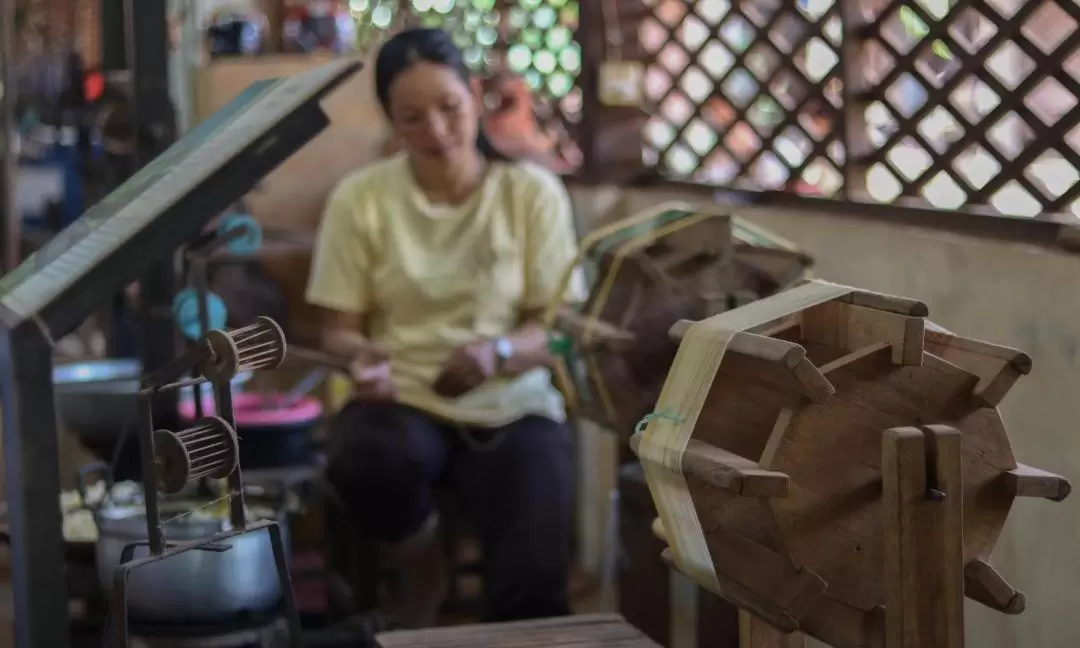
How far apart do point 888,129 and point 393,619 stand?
118 centimetres

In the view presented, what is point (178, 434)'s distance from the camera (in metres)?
1.28

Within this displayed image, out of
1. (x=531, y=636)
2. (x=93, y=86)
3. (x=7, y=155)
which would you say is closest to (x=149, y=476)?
(x=531, y=636)

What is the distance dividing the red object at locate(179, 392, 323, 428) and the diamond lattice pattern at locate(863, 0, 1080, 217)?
3.54 ft

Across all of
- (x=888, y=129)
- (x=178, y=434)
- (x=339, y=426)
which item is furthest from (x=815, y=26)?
(x=178, y=434)

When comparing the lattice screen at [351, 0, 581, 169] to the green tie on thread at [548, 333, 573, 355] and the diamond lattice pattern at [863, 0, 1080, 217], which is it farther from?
the green tie on thread at [548, 333, 573, 355]

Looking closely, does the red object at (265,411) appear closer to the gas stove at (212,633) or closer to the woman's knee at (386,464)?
the woman's knee at (386,464)

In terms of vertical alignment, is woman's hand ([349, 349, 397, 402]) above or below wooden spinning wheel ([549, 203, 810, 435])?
below

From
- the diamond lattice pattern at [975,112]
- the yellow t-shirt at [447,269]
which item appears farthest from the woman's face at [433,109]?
the diamond lattice pattern at [975,112]

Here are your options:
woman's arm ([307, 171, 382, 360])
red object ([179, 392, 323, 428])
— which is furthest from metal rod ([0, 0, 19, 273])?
woman's arm ([307, 171, 382, 360])

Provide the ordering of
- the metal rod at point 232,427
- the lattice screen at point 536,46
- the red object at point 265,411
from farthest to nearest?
the lattice screen at point 536,46 → the red object at point 265,411 → the metal rod at point 232,427

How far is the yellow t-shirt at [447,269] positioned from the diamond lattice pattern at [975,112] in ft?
1.87

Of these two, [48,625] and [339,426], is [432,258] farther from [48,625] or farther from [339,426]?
[48,625]

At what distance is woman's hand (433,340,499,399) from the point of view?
6.82 ft

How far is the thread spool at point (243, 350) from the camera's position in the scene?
129 cm
